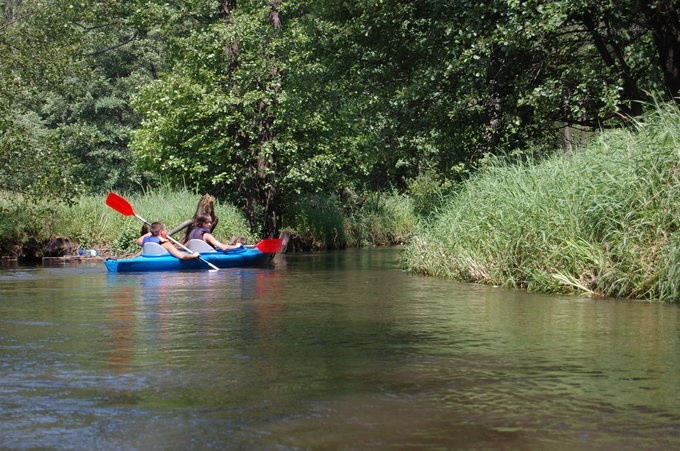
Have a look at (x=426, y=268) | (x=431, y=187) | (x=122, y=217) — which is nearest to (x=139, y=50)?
(x=431, y=187)

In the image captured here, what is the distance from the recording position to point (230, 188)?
27.2m

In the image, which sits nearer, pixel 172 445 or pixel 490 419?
A: pixel 172 445

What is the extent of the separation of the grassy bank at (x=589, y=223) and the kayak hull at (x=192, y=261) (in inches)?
177

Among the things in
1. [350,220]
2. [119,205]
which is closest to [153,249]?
[119,205]

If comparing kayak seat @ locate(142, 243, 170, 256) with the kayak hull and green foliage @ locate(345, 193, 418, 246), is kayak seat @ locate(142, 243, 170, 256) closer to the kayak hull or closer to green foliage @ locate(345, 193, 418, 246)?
the kayak hull

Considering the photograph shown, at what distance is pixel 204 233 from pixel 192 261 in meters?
1.02

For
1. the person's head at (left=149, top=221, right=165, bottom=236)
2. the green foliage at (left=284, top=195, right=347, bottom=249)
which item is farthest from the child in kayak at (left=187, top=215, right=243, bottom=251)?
the green foliage at (left=284, top=195, right=347, bottom=249)

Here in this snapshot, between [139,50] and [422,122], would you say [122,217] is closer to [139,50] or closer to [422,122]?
[422,122]

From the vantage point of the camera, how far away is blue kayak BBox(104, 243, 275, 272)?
16672mm

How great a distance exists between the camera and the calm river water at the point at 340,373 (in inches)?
190

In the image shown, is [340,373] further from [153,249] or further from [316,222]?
[316,222]

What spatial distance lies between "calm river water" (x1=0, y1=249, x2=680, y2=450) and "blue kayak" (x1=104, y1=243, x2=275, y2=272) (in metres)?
4.85

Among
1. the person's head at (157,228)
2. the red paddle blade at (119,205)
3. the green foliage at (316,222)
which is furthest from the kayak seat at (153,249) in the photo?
the green foliage at (316,222)

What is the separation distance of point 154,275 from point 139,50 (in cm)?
2428
